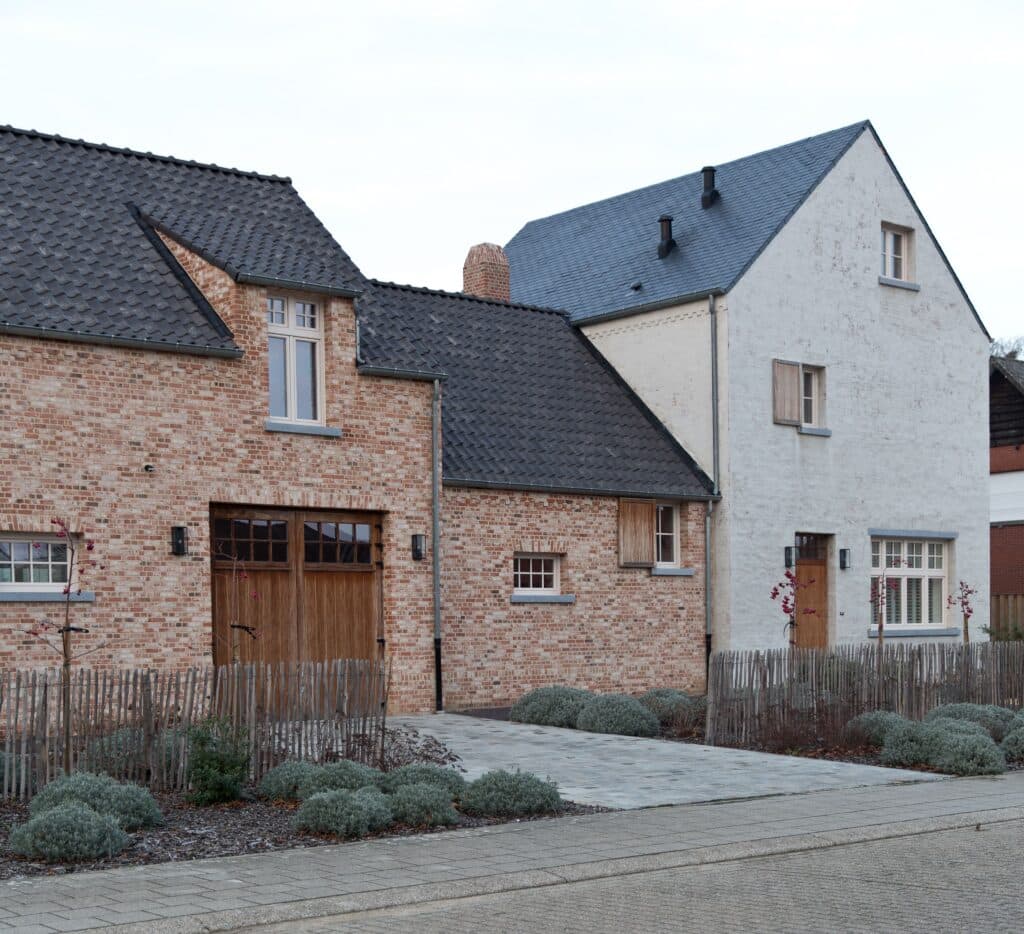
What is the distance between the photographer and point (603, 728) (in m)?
18.1

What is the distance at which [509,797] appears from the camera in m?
11.8

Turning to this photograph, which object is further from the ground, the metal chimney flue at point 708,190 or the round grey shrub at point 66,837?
the metal chimney flue at point 708,190

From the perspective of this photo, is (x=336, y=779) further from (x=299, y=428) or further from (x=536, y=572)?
(x=536, y=572)

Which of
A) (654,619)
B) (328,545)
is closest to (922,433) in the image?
(654,619)

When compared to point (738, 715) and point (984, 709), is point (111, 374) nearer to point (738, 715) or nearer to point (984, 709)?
point (738, 715)

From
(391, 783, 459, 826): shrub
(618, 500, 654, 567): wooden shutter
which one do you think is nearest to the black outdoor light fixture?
(391, 783, 459, 826): shrub

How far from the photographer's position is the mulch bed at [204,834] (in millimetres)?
9719

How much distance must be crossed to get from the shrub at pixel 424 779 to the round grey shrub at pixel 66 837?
2885 millimetres

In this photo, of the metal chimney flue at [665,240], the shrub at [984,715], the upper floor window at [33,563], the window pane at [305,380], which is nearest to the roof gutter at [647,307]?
the metal chimney flue at [665,240]

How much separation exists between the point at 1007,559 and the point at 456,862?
28366 mm

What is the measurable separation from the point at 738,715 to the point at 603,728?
179 cm

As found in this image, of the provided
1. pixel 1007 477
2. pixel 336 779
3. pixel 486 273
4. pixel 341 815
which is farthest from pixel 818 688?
pixel 1007 477

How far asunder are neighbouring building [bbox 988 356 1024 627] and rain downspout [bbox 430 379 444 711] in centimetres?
1919

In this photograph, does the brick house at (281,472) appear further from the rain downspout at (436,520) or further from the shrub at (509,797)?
the shrub at (509,797)
